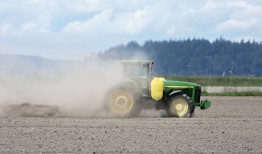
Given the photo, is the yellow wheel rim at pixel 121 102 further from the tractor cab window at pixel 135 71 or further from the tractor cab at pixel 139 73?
the tractor cab window at pixel 135 71

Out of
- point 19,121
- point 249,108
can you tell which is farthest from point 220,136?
point 249,108

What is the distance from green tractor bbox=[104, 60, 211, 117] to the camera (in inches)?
861

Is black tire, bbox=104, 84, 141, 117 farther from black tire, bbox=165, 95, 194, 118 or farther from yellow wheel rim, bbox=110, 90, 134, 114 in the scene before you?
black tire, bbox=165, 95, 194, 118

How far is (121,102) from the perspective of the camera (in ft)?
72.0

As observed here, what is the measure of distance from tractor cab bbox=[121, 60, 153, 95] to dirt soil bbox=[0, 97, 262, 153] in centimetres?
123

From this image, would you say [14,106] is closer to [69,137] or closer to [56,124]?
[56,124]

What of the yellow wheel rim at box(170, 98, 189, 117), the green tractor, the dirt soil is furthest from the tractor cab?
the dirt soil

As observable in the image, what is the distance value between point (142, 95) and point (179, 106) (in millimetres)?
1460

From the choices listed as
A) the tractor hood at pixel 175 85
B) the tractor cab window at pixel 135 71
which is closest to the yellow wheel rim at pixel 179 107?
the tractor hood at pixel 175 85

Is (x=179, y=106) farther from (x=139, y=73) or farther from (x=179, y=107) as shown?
(x=139, y=73)

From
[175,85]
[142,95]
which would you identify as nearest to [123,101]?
[142,95]

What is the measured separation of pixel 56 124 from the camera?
19031 millimetres

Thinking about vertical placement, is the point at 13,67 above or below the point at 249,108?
above

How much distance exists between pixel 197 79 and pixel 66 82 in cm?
5300
